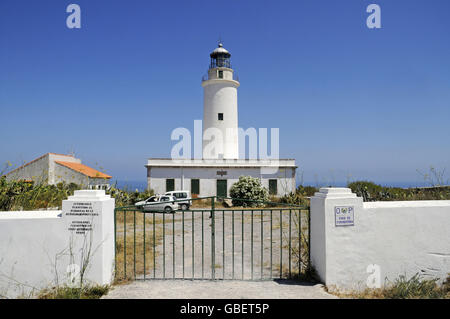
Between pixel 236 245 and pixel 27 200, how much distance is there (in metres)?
5.68

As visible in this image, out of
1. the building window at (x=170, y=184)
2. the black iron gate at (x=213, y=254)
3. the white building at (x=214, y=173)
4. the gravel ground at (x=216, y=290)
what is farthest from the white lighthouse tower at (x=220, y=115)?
the gravel ground at (x=216, y=290)

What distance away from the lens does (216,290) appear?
5219mm

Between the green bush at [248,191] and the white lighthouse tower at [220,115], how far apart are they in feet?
14.6

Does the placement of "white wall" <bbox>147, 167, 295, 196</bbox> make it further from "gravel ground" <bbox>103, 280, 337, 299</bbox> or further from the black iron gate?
"gravel ground" <bbox>103, 280, 337, 299</bbox>

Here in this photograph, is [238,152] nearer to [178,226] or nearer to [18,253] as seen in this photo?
[178,226]

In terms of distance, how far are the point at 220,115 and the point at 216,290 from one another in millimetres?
22400

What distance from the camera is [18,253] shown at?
205 inches

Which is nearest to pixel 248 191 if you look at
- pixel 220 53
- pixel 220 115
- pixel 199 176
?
pixel 199 176

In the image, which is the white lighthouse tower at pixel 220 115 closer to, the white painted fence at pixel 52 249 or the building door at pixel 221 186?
the building door at pixel 221 186

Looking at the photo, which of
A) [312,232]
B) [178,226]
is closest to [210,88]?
[178,226]

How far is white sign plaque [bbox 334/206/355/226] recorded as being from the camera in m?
5.50

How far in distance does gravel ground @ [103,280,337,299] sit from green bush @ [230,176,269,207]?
15.7m

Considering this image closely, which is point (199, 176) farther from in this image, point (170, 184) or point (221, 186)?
point (170, 184)

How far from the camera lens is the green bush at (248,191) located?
21.6 meters
